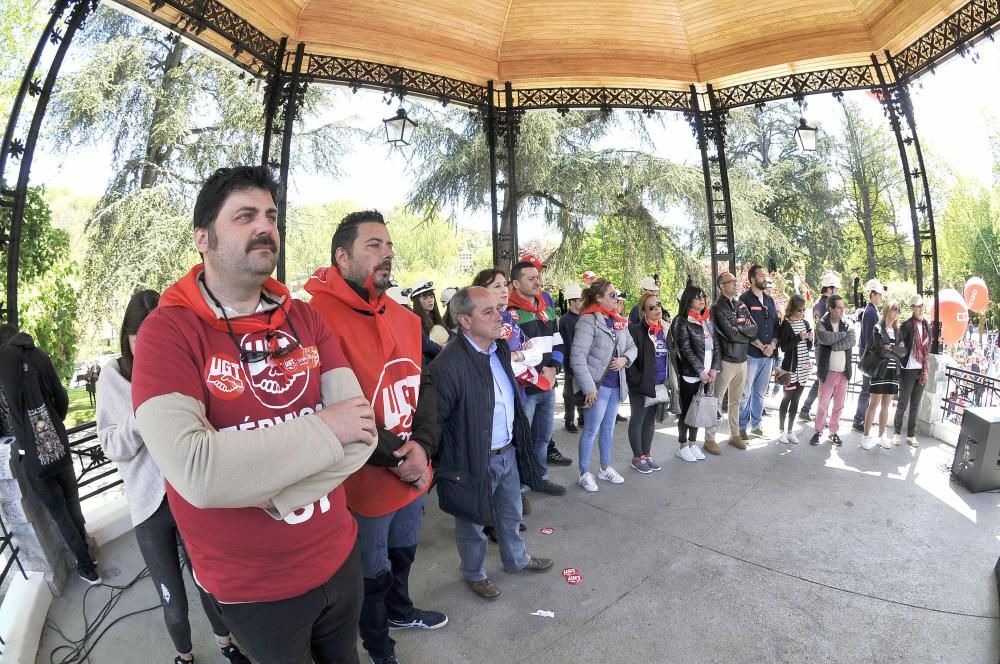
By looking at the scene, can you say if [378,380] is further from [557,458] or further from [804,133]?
[804,133]

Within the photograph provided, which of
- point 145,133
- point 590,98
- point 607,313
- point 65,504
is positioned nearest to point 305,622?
point 65,504

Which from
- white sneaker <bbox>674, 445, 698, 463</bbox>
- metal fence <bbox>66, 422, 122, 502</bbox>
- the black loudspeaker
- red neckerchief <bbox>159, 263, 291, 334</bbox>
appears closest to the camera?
red neckerchief <bbox>159, 263, 291, 334</bbox>

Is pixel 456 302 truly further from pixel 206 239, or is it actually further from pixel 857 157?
pixel 857 157

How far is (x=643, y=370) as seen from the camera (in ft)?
17.3

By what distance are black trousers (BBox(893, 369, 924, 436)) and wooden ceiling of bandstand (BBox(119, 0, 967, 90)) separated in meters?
3.61

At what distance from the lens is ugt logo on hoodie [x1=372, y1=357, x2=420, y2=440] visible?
2289mm

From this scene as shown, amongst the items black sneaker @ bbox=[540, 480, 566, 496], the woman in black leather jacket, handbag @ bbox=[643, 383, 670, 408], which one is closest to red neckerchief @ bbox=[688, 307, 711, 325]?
the woman in black leather jacket

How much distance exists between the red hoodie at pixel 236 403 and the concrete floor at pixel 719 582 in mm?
1638

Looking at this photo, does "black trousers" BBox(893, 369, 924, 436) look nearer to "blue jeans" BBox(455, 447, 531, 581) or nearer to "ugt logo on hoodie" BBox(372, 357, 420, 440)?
"blue jeans" BBox(455, 447, 531, 581)

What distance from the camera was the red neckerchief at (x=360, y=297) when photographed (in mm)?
2332

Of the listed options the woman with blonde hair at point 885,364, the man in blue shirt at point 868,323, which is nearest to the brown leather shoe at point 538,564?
the woman with blonde hair at point 885,364

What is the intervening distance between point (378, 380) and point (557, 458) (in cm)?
382

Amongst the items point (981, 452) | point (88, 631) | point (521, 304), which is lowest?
point (88, 631)

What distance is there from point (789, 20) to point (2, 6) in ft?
72.9
